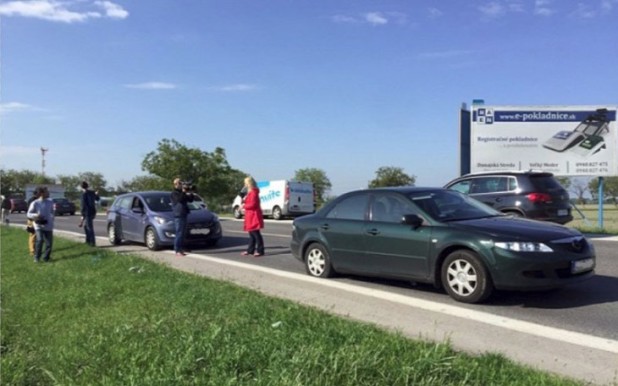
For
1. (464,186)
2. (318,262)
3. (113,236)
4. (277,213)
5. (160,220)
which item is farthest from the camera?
(277,213)

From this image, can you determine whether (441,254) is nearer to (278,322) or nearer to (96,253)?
(278,322)

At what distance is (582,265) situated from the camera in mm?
6730

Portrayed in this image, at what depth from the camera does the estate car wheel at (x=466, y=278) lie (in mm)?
6734

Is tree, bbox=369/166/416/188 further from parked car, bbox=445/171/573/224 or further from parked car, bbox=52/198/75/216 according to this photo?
parked car, bbox=445/171/573/224

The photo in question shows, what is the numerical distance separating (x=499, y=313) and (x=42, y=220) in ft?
33.3

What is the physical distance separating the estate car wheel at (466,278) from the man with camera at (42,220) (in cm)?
935

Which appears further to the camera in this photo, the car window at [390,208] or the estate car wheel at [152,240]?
the estate car wheel at [152,240]

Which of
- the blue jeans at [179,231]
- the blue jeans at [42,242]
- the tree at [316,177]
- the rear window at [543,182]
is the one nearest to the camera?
the blue jeans at [179,231]

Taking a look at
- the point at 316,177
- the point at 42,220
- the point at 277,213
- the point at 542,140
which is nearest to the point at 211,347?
the point at 42,220

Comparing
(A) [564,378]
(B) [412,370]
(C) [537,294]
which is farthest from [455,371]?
Answer: (C) [537,294]

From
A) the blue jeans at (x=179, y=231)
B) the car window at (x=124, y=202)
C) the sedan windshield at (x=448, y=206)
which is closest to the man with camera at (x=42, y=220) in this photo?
the car window at (x=124, y=202)

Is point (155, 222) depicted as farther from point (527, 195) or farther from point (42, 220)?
point (527, 195)

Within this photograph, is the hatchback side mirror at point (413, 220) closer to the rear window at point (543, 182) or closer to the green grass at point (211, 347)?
the green grass at point (211, 347)

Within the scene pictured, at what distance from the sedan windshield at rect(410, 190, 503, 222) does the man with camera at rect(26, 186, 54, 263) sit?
870cm
